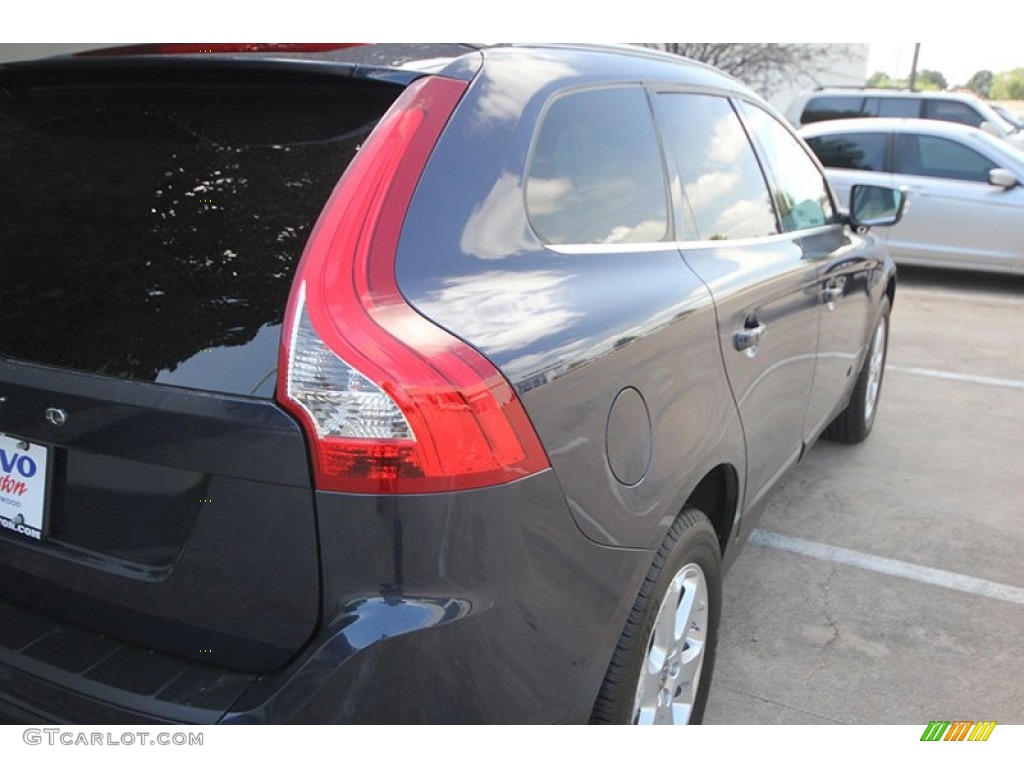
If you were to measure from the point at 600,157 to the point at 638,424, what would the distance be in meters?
0.71

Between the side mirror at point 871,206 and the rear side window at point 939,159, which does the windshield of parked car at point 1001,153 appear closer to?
the rear side window at point 939,159

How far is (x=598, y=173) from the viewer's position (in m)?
2.18

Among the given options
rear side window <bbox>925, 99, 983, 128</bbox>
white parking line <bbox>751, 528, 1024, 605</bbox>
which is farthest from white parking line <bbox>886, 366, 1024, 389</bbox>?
rear side window <bbox>925, 99, 983, 128</bbox>

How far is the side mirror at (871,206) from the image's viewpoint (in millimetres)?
4180

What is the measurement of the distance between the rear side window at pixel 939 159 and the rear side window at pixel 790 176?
641 cm

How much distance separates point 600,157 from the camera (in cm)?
220

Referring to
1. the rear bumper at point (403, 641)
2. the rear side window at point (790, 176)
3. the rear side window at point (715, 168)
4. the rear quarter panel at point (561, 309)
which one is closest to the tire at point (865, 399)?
the rear side window at point (790, 176)

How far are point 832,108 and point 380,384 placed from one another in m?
13.2

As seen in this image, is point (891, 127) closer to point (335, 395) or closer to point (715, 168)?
point (715, 168)

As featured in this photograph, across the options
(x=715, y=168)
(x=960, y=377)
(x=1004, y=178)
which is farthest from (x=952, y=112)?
(x=715, y=168)

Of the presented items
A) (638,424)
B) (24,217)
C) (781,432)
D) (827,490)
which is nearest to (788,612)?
(781,432)

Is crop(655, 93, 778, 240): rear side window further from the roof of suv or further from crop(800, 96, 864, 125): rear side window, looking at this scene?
crop(800, 96, 864, 125): rear side window

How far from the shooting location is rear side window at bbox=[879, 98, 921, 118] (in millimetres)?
12984

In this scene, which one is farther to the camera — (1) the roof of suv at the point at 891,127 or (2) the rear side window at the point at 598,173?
(1) the roof of suv at the point at 891,127
